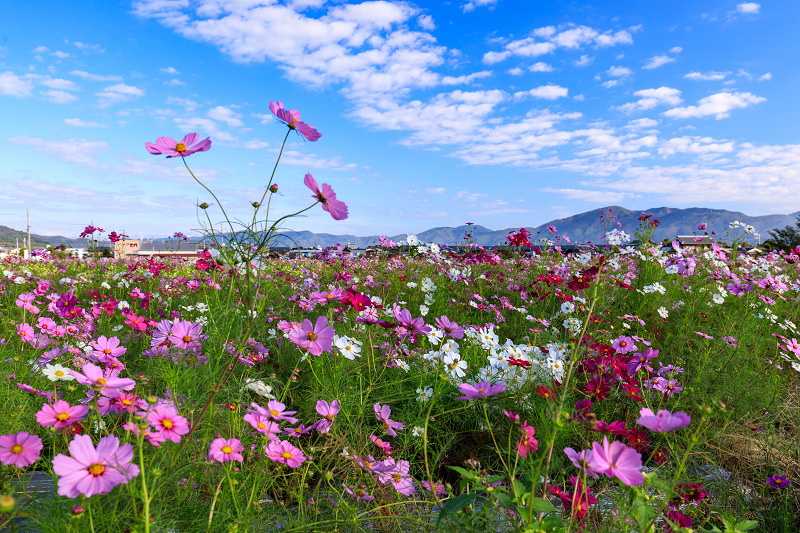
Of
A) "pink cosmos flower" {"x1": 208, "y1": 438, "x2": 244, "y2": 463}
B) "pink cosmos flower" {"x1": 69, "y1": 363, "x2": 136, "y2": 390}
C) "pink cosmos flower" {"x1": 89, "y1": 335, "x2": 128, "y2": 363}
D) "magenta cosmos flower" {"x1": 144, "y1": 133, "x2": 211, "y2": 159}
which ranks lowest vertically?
"pink cosmos flower" {"x1": 208, "y1": 438, "x2": 244, "y2": 463}

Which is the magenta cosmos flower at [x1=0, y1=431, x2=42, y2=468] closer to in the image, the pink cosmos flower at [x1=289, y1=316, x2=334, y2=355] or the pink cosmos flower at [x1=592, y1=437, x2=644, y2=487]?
the pink cosmos flower at [x1=289, y1=316, x2=334, y2=355]

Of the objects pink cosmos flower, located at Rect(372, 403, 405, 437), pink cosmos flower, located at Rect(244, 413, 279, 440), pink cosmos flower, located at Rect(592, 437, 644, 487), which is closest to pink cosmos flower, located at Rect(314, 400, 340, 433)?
pink cosmos flower, located at Rect(372, 403, 405, 437)

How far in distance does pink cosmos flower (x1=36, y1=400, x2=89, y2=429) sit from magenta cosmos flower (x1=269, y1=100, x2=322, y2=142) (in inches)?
35.1

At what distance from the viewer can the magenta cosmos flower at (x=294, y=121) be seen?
49.1 inches

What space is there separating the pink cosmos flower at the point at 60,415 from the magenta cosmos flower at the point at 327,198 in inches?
28.5

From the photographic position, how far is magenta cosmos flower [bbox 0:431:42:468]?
79 centimetres

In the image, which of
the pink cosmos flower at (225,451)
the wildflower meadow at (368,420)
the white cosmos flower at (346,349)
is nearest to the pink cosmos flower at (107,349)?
the wildflower meadow at (368,420)

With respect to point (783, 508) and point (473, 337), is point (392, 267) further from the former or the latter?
point (783, 508)

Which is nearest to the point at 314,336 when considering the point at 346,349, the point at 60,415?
the point at 346,349

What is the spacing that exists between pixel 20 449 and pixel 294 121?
3.33ft

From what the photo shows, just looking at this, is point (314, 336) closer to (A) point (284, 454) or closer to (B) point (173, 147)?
(A) point (284, 454)

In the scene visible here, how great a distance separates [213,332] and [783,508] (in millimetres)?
2211

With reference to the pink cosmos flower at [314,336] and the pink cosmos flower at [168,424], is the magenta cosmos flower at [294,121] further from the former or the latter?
the pink cosmos flower at [168,424]

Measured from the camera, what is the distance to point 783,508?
1511mm
